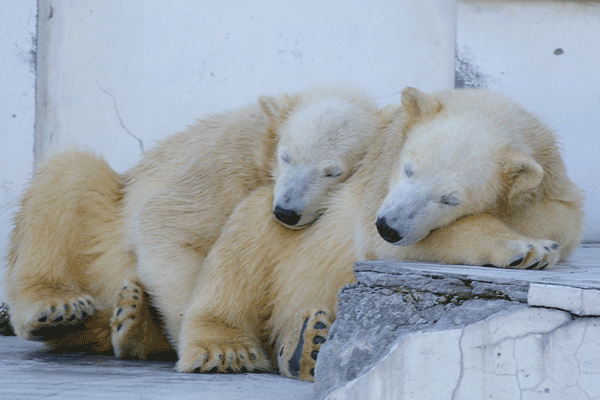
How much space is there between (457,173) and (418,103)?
41 centimetres

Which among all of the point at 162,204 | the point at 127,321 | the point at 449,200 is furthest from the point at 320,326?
the point at 162,204

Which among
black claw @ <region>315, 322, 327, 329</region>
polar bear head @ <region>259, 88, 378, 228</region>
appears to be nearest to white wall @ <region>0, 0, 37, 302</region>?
polar bear head @ <region>259, 88, 378, 228</region>

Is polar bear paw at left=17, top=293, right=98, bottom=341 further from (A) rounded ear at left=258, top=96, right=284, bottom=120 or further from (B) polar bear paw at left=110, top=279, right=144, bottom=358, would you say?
(A) rounded ear at left=258, top=96, right=284, bottom=120

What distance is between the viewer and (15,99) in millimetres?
3717

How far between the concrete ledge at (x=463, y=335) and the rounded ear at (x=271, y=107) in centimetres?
117

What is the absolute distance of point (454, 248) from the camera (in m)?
2.00

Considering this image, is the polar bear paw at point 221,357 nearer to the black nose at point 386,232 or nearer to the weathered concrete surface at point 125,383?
the weathered concrete surface at point 125,383

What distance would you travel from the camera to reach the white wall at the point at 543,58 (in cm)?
359

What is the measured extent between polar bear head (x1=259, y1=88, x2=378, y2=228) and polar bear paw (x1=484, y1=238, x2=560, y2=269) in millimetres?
831

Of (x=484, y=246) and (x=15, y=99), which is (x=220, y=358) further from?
(x=15, y=99)

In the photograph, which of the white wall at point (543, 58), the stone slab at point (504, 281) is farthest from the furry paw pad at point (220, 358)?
the white wall at point (543, 58)

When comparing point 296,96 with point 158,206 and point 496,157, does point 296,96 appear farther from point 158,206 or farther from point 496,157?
point 496,157

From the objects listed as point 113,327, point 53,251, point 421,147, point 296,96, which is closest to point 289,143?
point 296,96

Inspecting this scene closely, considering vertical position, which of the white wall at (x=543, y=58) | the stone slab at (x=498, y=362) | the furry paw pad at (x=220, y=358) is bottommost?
the furry paw pad at (x=220, y=358)
